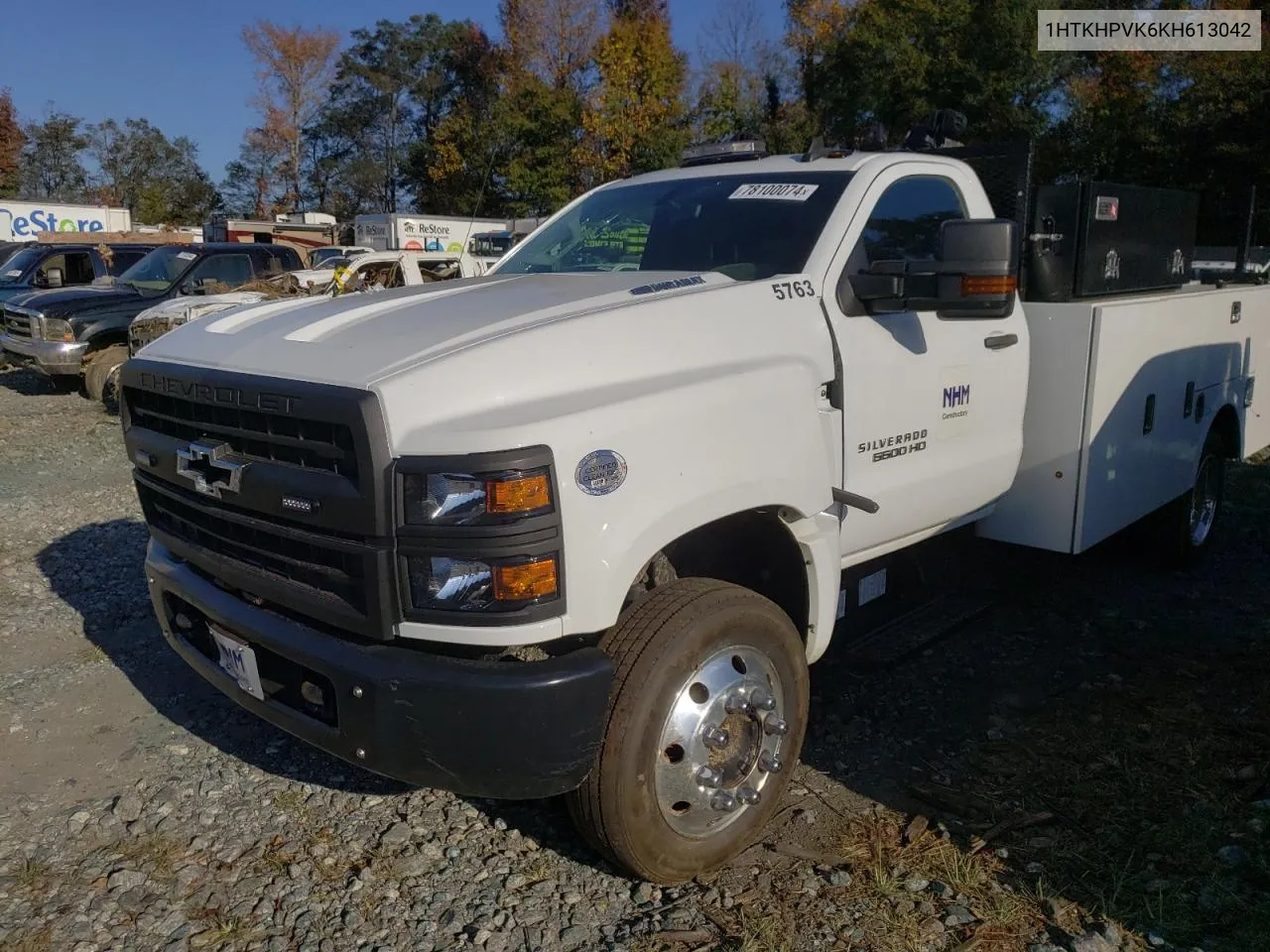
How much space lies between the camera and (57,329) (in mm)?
12266

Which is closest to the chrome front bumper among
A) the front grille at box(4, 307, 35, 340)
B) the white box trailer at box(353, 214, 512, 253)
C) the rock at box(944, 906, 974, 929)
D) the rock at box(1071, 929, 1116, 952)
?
the front grille at box(4, 307, 35, 340)

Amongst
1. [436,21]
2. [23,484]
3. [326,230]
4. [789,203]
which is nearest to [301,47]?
[436,21]

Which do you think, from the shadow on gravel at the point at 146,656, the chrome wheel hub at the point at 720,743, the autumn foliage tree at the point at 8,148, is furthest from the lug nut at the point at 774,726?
the autumn foliage tree at the point at 8,148

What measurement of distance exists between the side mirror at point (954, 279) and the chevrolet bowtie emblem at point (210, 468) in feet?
6.47

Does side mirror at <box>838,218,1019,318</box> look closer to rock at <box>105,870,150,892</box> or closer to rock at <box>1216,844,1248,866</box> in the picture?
rock at <box>1216,844,1248,866</box>

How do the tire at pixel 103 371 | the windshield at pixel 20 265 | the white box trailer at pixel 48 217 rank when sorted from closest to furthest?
1. the tire at pixel 103 371
2. the windshield at pixel 20 265
3. the white box trailer at pixel 48 217

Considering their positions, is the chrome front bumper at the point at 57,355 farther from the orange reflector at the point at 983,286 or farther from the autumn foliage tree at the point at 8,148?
the autumn foliage tree at the point at 8,148

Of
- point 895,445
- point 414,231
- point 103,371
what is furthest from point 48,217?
point 895,445

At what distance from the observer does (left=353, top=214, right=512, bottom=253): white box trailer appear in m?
30.6

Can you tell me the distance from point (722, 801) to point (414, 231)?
29.8 metres

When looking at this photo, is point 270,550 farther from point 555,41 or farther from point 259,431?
point 555,41

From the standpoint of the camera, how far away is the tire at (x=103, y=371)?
11.9 meters

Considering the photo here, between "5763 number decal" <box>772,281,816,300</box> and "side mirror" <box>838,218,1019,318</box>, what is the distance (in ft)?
0.50

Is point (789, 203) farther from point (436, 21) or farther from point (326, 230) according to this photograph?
point (436, 21)
